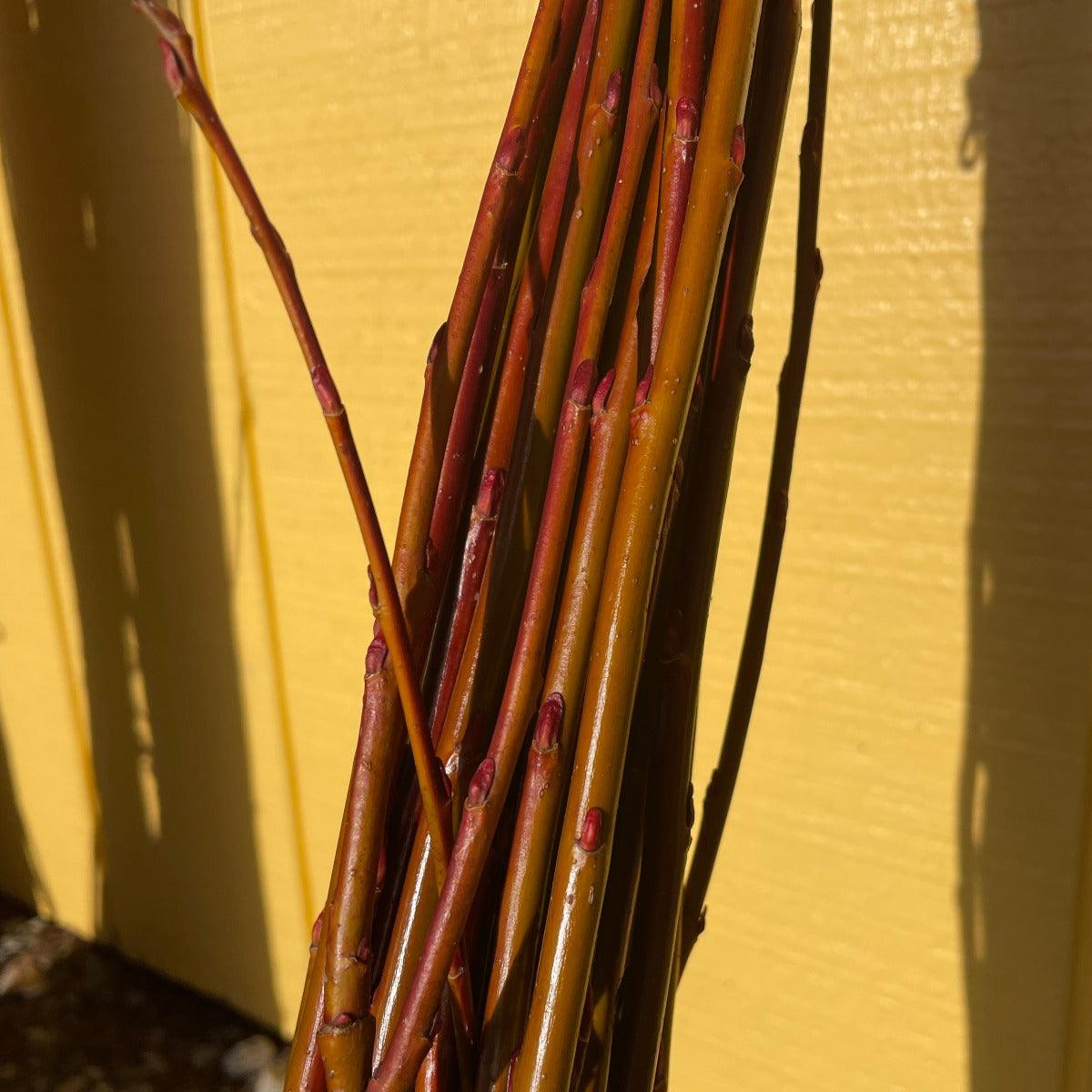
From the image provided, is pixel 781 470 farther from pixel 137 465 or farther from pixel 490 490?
pixel 137 465

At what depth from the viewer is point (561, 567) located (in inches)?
8.0

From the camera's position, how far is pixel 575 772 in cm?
19

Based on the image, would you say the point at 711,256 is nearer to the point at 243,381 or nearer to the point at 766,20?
the point at 766,20

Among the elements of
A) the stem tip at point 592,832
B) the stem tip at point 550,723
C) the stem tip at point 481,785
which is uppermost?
the stem tip at point 550,723

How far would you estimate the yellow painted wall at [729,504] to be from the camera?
34 cm

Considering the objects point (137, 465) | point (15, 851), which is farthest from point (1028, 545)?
point (15, 851)

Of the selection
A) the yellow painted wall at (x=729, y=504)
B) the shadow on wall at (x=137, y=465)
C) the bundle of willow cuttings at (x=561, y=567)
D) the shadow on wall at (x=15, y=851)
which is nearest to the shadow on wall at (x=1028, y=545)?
the yellow painted wall at (x=729, y=504)

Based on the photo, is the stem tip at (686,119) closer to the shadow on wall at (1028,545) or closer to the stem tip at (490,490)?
the stem tip at (490,490)

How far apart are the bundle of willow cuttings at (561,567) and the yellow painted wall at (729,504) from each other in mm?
130

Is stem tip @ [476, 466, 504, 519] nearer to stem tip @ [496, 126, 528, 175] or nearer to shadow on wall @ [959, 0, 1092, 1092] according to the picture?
stem tip @ [496, 126, 528, 175]

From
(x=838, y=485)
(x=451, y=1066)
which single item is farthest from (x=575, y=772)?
(x=838, y=485)

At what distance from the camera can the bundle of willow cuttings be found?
0.61 ft

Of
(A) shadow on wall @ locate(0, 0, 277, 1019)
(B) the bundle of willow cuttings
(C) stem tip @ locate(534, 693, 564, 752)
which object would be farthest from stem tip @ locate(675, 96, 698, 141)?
(A) shadow on wall @ locate(0, 0, 277, 1019)

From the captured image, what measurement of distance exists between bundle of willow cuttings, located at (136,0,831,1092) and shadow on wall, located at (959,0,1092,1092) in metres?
0.13
